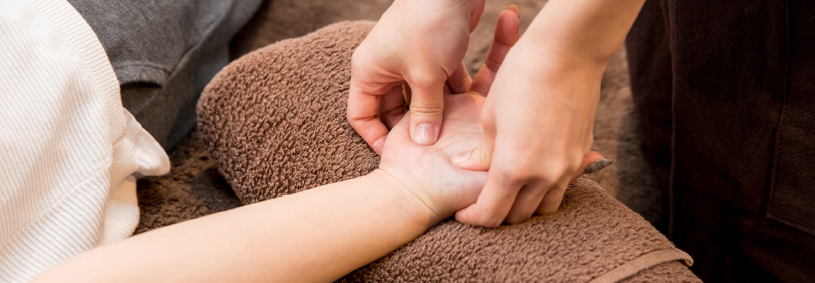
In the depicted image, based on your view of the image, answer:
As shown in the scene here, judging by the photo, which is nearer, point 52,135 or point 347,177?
point 52,135

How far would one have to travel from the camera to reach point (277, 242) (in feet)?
1.68

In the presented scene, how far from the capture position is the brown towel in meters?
0.50

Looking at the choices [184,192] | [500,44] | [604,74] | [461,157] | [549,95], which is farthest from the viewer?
[604,74]

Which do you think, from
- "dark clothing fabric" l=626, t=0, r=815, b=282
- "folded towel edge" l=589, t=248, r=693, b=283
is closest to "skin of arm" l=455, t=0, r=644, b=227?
"folded towel edge" l=589, t=248, r=693, b=283

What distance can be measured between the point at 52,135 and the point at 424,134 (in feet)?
1.44

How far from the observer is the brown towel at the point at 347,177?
50cm

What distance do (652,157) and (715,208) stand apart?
9.6 inches

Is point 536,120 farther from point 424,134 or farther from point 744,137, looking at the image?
point 744,137

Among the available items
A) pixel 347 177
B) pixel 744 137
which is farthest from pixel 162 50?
pixel 744 137

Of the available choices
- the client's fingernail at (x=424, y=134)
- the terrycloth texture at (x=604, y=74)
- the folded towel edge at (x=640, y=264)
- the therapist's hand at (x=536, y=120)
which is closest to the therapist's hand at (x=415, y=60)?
the client's fingernail at (x=424, y=134)

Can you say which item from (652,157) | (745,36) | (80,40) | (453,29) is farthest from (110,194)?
(652,157)

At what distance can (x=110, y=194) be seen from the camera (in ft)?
2.06

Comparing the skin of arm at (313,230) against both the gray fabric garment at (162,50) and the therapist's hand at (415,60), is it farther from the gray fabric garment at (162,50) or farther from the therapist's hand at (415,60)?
the gray fabric garment at (162,50)

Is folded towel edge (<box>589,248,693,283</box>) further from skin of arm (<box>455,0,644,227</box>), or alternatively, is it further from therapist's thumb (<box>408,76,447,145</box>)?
therapist's thumb (<box>408,76,447,145</box>)
